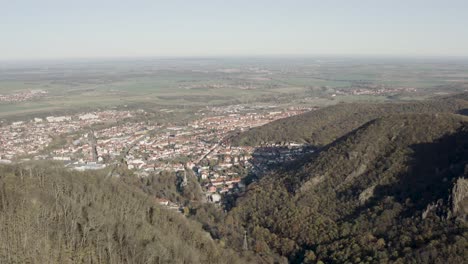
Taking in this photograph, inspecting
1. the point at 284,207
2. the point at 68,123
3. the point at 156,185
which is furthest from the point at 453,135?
the point at 68,123

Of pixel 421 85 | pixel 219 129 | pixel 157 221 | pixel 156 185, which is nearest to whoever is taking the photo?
pixel 157 221

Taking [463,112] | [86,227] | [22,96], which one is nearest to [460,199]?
[86,227]

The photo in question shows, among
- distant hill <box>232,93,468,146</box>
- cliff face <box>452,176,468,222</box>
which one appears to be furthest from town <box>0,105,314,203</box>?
cliff face <box>452,176,468,222</box>

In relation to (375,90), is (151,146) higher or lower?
lower

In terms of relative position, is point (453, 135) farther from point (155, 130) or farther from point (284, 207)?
point (155, 130)

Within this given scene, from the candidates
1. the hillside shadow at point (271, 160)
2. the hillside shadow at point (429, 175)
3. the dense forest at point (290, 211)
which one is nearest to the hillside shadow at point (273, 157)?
the hillside shadow at point (271, 160)

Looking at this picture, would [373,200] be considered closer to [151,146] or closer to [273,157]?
[273,157]

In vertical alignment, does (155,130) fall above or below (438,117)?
below
